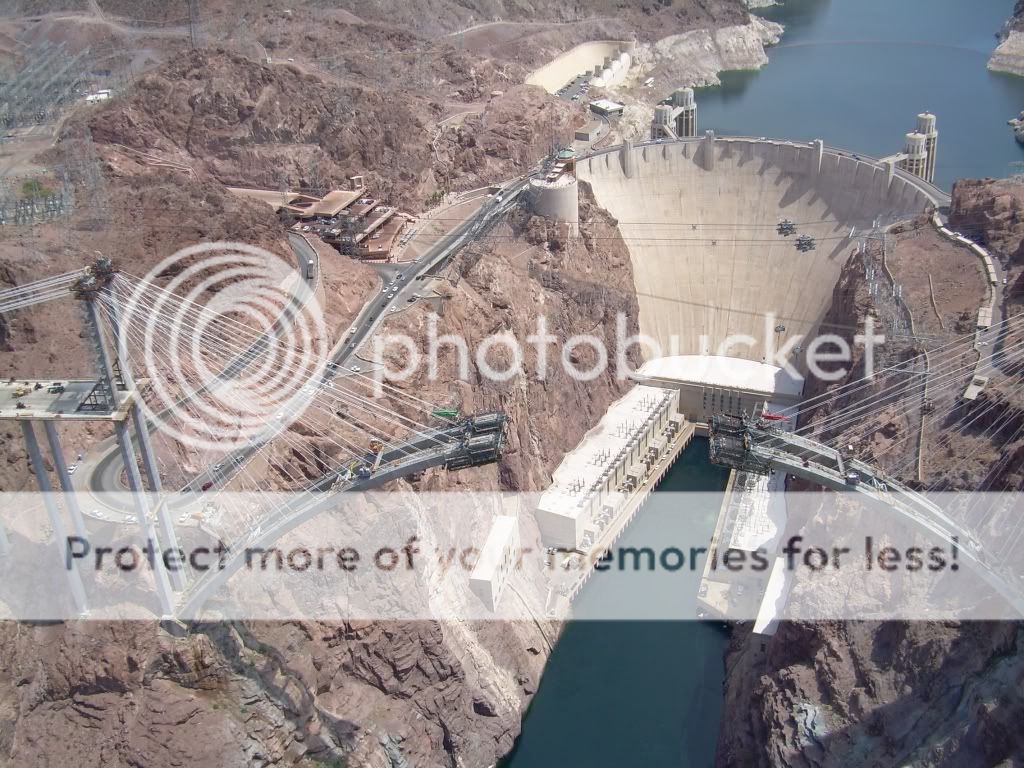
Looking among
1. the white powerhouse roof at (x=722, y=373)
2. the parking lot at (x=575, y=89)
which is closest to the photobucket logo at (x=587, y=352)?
the white powerhouse roof at (x=722, y=373)

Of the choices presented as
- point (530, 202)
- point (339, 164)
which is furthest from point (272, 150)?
point (530, 202)

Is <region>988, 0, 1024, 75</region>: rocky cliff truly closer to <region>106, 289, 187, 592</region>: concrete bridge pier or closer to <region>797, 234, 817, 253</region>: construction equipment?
<region>797, 234, 817, 253</region>: construction equipment

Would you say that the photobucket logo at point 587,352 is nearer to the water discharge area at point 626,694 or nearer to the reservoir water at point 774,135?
the reservoir water at point 774,135

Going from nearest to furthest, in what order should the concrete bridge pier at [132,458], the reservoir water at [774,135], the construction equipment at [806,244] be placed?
the concrete bridge pier at [132,458] < the reservoir water at [774,135] < the construction equipment at [806,244]

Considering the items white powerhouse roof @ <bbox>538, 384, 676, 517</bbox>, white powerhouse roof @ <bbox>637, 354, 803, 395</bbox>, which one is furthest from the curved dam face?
white powerhouse roof @ <bbox>538, 384, 676, 517</bbox>

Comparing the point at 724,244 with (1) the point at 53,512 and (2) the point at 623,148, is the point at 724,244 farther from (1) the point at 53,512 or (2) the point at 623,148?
(1) the point at 53,512

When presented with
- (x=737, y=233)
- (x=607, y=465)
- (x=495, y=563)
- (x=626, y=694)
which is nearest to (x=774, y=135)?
(x=737, y=233)
